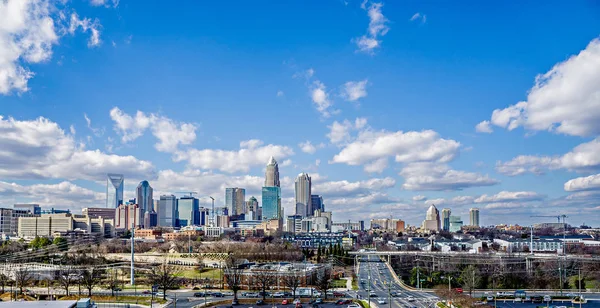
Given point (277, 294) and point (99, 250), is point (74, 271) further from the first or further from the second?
point (99, 250)

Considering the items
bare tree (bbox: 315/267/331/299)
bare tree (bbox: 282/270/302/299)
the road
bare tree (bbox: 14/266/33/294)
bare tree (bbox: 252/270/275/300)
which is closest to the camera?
the road

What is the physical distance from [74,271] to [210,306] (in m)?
27.8

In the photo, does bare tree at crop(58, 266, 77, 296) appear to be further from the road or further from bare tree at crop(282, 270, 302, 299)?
the road

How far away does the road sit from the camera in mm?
46469

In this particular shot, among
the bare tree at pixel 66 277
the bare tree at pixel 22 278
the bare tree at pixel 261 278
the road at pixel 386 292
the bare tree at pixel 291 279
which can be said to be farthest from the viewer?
the bare tree at pixel 66 277

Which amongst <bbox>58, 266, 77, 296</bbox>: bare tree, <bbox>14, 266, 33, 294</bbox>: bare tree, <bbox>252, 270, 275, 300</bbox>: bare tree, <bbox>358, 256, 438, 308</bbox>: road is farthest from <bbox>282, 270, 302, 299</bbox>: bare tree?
<bbox>14, 266, 33, 294</bbox>: bare tree

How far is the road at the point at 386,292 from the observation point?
1829 inches

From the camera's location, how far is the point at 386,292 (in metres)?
55.3

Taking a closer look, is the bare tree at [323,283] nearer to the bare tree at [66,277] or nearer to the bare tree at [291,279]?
the bare tree at [291,279]

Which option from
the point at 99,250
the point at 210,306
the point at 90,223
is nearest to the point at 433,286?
the point at 210,306

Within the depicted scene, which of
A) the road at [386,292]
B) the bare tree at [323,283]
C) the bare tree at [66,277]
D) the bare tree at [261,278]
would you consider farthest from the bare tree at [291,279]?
the bare tree at [66,277]

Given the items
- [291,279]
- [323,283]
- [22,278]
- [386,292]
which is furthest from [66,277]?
[386,292]

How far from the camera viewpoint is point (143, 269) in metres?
76.1

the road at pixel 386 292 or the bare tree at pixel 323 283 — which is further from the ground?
the bare tree at pixel 323 283
